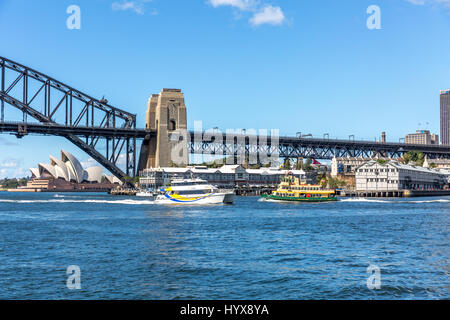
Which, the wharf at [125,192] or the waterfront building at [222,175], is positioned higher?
the waterfront building at [222,175]

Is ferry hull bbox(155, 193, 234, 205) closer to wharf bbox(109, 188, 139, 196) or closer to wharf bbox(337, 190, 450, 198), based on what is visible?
wharf bbox(337, 190, 450, 198)

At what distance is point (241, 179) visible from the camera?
153625 millimetres

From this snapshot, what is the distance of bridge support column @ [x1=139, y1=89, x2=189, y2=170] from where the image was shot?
150 metres

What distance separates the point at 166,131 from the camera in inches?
5906

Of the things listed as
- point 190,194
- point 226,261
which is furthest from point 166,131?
point 226,261

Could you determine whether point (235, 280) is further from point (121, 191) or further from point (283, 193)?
point (121, 191)

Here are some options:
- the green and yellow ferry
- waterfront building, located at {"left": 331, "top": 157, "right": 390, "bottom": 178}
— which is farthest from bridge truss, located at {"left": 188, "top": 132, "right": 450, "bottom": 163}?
the green and yellow ferry

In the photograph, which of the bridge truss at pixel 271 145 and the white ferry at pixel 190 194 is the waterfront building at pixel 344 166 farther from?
the white ferry at pixel 190 194

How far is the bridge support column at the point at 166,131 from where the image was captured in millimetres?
150125

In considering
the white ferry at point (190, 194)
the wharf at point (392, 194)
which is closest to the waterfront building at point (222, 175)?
the wharf at point (392, 194)

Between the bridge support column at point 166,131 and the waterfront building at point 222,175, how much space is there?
6487mm

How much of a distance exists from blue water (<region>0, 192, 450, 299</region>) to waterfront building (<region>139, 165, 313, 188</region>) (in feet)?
325

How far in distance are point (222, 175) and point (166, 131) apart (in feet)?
71.8
